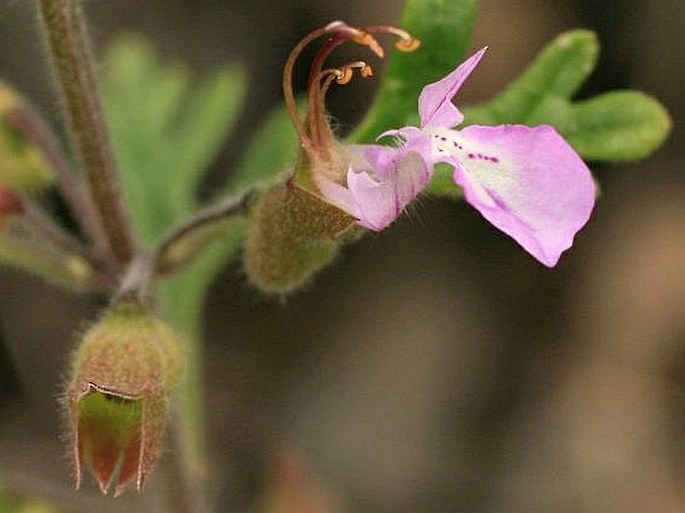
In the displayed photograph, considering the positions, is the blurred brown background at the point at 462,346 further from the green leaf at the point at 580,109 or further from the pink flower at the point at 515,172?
the pink flower at the point at 515,172

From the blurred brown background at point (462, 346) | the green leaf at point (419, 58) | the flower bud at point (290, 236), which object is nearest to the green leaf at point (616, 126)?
the green leaf at point (419, 58)

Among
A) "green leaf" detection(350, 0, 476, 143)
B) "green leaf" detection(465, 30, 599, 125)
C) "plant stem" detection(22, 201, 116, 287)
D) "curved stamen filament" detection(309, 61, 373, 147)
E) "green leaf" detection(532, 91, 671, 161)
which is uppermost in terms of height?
"curved stamen filament" detection(309, 61, 373, 147)

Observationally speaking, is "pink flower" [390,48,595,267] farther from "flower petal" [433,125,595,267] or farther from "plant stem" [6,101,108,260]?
"plant stem" [6,101,108,260]

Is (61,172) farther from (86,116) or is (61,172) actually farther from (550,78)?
(550,78)

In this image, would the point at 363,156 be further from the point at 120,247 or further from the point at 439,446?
the point at 439,446

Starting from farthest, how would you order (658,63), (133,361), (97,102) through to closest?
(658,63), (97,102), (133,361)

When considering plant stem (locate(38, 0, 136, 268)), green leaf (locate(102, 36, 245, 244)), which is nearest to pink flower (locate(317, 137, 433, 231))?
plant stem (locate(38, 0, 136, 268))

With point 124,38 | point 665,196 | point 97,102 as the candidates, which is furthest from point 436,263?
point 97,102
